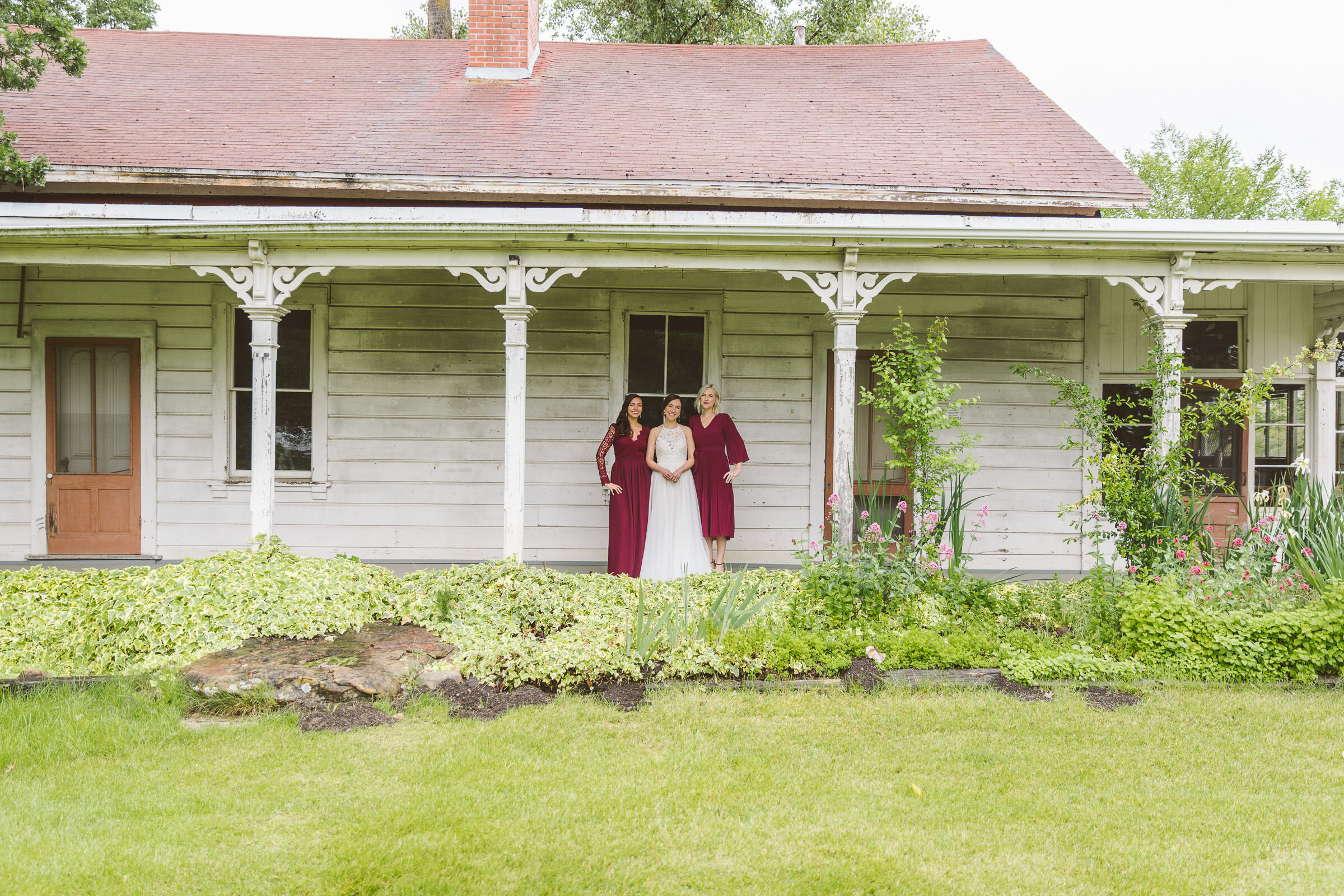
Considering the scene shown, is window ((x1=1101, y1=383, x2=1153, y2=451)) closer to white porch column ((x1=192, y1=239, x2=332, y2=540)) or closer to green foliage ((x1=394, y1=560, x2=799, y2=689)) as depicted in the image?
green foliage ((x1=394, y1=560, x2=799, y2=689))

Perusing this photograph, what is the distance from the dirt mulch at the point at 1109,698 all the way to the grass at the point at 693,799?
0.10 m

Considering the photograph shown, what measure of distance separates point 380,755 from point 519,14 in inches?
366

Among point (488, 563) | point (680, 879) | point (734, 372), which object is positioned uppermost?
point (734, 372)

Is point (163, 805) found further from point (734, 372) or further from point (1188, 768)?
point (734, 372)

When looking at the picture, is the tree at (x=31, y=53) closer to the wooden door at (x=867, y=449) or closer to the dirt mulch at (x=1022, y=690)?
the wooden door at (x=867, y=449)

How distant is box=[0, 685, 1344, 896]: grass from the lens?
9.77ft

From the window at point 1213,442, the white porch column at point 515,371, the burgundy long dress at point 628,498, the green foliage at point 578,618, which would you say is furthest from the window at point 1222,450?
the white porch column at point 515,371

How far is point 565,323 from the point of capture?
8562mm

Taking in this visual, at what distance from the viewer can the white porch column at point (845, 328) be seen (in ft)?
21.8

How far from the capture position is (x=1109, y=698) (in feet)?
15.6

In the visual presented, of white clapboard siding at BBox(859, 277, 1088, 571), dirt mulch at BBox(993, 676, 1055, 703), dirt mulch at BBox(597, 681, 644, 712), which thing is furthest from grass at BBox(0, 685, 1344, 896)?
white clapboard siding at BBox(859, 277, 1088, 571)

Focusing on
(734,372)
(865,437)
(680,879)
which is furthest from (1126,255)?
(680,879)

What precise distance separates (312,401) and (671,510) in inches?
150

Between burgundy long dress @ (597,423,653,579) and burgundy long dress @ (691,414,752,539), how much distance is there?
46cm
